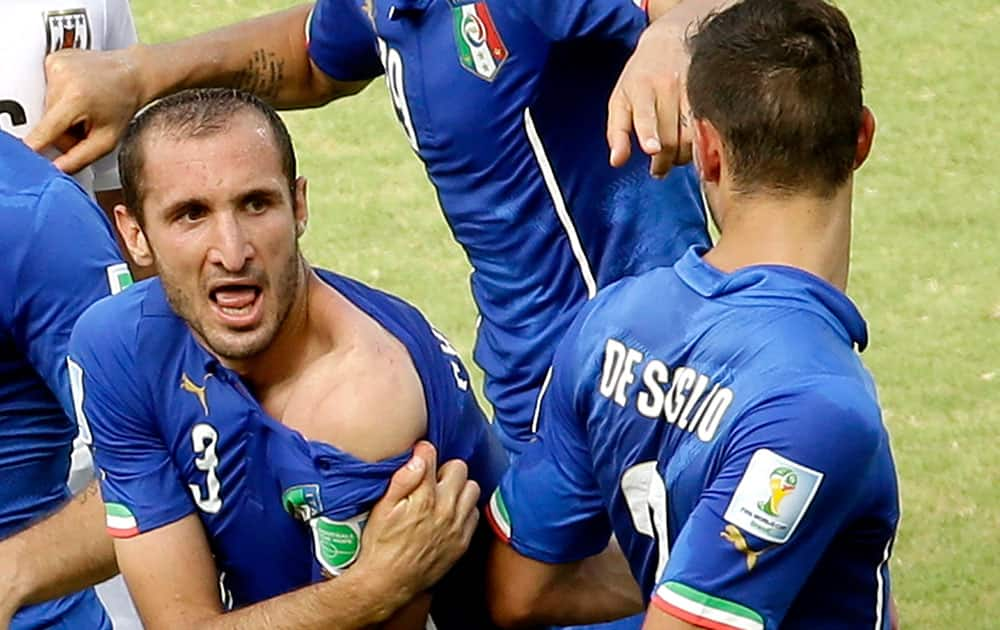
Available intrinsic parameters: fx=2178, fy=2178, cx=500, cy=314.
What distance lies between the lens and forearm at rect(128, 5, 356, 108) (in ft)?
16.1

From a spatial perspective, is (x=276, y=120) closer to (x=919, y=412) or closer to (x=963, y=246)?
(x=919, y=412)

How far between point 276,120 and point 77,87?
88 centimetres

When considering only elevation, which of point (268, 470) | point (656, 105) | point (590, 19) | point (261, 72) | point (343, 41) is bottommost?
point (261, 72)

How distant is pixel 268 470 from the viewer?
336 centimetres

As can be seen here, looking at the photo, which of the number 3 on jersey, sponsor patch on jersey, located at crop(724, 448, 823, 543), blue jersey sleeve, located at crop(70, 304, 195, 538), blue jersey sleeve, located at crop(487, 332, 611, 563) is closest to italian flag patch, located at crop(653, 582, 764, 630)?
sponsor patch on jersey, located at crop(724, 448, 823, 543)

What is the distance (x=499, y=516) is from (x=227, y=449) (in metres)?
0.44

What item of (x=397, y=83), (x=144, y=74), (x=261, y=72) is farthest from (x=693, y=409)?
(x=261, y=72)

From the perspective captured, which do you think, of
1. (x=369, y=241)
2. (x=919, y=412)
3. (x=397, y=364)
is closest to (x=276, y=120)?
(x=397, y=364)

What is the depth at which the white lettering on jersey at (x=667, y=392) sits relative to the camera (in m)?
2.93

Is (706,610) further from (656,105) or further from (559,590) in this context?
(656,105)

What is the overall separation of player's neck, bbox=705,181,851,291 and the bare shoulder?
0.57m

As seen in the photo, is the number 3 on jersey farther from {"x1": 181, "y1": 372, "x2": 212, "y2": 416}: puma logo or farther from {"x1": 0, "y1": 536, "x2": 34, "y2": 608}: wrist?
{"x1": 0, "y1": 536, "x2": 34, "y2": 608}: wrist

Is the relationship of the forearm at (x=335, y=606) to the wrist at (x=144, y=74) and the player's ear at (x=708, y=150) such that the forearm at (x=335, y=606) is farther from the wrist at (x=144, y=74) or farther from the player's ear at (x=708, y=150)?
the wrist at (x=144, y=74)

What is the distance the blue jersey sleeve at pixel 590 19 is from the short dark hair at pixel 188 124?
652mm
